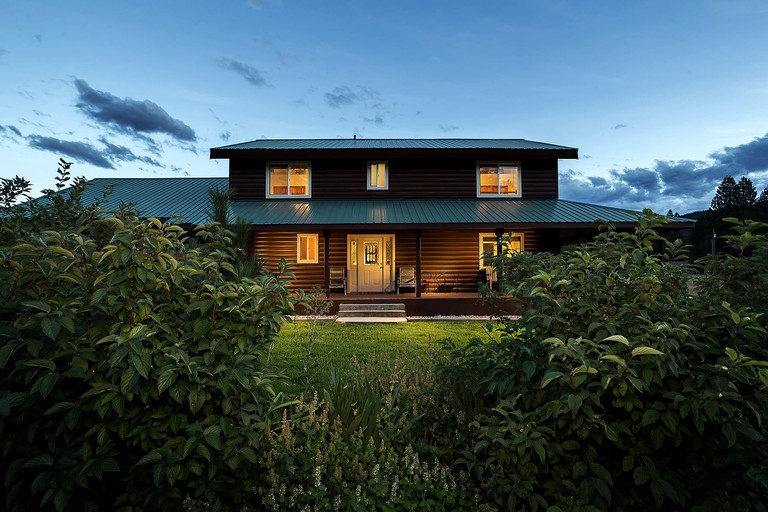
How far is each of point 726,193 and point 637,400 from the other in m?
93.3

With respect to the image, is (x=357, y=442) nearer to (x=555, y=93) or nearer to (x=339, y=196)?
(x=339, y=196)

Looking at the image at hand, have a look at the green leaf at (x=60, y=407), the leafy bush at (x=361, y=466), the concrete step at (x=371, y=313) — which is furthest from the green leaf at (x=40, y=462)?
the concrete step at (x=371, y=313)

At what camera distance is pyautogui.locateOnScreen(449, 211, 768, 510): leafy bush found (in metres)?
1.77

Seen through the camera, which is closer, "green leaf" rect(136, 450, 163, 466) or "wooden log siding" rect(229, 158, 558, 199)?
"green leaf" rect(136, 450, 163, 466)

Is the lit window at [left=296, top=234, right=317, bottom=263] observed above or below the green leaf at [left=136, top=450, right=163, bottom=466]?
above

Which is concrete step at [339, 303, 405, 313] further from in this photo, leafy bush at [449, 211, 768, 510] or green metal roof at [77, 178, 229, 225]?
leafy bush at [449, 211, 768, 510]

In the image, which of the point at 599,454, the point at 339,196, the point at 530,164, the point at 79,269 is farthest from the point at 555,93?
the point at 79,269

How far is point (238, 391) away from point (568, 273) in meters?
2.42

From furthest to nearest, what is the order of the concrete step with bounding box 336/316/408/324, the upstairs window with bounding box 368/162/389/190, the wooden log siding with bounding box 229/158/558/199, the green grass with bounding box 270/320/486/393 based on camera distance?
1. the upstairs window with bounding box 368/162/389/190
2. the wooden log siding with bounding box 229/158/558/199
3. the concrete step with bounding box 336/316/408/324
4. the green grass with bounding box 270/320/486/393

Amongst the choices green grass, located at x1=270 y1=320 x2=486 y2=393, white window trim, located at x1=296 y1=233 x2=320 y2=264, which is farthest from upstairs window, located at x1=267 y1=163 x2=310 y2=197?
green grass, located at x1=270 y1=320 x2=486 y2=393

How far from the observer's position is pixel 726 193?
65750 mm

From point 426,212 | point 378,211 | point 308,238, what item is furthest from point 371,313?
point 308,238

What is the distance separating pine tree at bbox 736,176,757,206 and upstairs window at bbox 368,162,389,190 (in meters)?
82.1

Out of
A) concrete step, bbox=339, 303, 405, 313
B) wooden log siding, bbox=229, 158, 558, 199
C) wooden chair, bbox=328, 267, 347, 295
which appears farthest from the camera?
wooden log siding, bbox=229, 158, 558, 199
